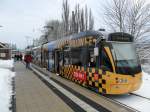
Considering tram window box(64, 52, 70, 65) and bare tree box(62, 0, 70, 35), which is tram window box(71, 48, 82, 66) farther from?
bare tree box(62, 0, 70, 35)

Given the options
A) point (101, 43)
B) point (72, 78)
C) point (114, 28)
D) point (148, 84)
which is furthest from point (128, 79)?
point (114, 28)

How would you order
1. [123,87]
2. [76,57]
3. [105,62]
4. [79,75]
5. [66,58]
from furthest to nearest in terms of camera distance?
[66,58]
[76,57]
[79,75]
[105,62]
[123,87]

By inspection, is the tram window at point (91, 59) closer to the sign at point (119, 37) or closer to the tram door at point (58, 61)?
the sign at point (119, 37)

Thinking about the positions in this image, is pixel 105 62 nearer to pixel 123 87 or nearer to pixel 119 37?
pixel 123 87

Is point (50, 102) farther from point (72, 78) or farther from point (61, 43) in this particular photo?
point (61, 43)

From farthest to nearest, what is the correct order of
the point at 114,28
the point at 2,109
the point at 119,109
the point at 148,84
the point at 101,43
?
1. the point at 114,28
2. the point at 148,84
3. the point at 101,43
4. the point at 119,109
5. the point at 2,109

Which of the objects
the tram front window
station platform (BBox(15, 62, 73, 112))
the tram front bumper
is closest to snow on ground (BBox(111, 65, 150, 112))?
the tram front bumper

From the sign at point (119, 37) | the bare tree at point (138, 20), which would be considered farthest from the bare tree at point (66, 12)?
the sign at point (119, 37)

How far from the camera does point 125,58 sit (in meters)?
13.3

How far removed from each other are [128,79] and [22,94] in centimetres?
476

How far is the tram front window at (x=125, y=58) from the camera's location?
12.9 meters

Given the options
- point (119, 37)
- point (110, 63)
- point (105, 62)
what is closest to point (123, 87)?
point (110, 63)

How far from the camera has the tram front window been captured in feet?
42.5

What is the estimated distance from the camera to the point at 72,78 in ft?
63.1
